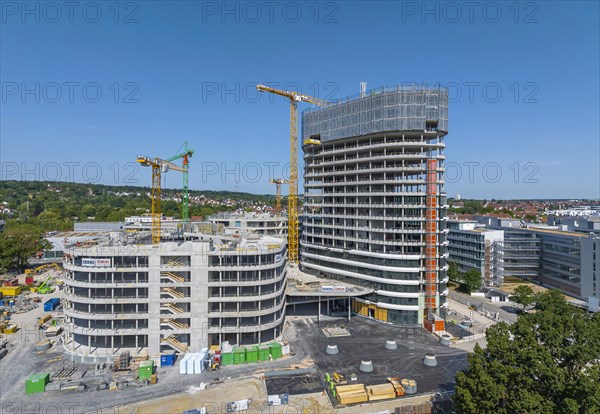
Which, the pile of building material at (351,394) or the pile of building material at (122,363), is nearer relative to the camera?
the pile of building material at (351,394)

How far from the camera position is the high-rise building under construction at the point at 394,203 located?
67062 millimetres

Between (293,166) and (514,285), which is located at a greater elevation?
(293,166)

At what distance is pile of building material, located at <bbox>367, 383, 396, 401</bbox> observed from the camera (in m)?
41.5

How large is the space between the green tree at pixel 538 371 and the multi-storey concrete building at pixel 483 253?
211ft

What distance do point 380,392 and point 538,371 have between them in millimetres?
17593

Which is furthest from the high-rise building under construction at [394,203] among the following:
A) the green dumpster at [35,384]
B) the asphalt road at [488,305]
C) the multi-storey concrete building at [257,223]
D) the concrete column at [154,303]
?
the green dumpster at [35,384]

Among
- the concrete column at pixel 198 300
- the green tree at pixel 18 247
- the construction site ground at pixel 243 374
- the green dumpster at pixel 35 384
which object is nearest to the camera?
the construction site ground at pixel 243 374

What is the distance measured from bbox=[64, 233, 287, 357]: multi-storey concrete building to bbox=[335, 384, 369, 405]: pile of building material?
17.8 metres

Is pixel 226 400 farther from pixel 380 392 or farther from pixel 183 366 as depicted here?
pixel 380 392

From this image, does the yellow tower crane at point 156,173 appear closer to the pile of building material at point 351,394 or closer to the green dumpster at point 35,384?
the green dumpster at point 35,384

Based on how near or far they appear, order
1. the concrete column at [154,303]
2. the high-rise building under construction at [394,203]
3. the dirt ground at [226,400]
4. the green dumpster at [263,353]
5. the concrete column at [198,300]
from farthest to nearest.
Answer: the high-rise building under construction at [394,203], the concrete column at [198,300], the concrete column at [154,303], the green dumpster at [263,353], the dirt ground at [226,400]

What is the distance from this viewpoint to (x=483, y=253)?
3824 inches

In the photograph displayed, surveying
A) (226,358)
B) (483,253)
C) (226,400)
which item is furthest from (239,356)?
(483,253)

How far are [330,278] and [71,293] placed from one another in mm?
50115
